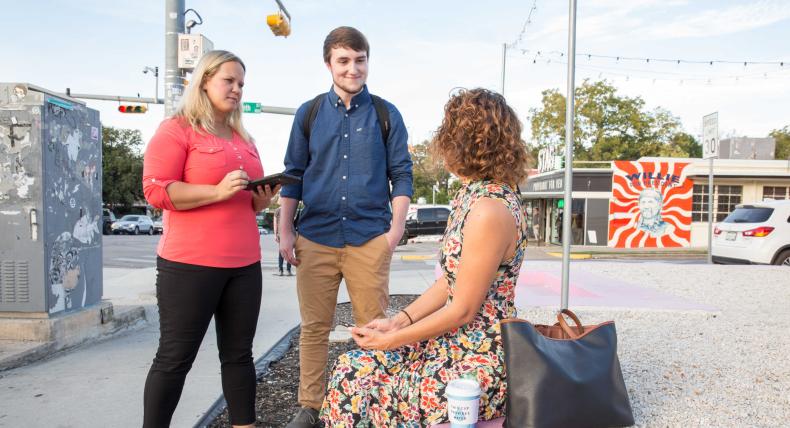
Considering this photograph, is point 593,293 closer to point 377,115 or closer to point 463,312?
point 377,115

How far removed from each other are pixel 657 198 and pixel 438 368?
2531 cm

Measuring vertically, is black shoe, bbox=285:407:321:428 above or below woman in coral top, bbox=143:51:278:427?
below

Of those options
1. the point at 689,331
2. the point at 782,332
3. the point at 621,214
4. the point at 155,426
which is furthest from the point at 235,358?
the point at 621,214

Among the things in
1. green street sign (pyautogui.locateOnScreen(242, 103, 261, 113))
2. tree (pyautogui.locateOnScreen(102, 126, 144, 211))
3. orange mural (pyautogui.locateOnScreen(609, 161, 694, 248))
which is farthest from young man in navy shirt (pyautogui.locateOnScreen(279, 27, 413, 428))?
tree (pyautogui.locateOnScreen(102, 126, 144, 211))

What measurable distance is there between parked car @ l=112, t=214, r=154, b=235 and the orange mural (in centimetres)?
2973

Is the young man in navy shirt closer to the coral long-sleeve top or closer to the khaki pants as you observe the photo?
the khaki pants

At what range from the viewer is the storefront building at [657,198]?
24203mm

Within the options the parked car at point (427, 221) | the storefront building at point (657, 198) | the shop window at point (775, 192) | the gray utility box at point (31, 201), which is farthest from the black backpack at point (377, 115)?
the shop window at point (775, 192)

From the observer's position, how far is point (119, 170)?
5025 cm

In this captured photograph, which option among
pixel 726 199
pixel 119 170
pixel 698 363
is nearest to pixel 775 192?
pixel 726 199

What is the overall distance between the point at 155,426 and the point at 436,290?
131cm

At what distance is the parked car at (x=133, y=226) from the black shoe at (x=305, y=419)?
38300 millimetres

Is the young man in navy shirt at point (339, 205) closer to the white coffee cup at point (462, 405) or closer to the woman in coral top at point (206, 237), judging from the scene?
the woman in coral top at point (206, 237)

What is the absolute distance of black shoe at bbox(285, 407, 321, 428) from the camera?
2.75 m
